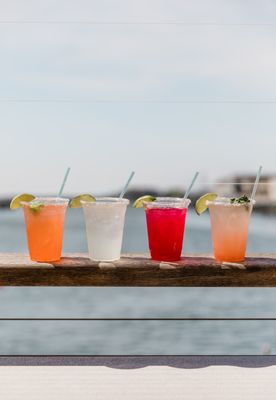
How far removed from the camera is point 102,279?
73.5 inches

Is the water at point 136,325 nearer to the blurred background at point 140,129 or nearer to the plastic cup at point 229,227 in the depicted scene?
the blurred background at point 140,129

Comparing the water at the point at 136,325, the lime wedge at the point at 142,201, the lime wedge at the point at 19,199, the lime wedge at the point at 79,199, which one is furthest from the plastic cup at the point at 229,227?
the water at the point at 136,325

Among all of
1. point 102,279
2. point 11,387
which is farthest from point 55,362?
point 102,279

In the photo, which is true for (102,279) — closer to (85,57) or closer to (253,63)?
(253,63)

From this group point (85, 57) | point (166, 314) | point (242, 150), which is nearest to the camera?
point (166, 314)

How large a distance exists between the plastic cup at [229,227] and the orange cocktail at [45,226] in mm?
461

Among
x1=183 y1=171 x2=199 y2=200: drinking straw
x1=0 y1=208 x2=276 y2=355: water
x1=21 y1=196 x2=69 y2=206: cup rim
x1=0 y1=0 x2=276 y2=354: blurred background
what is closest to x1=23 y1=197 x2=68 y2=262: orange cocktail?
x1=21 y1=196 x2=69 y2=206: cup rim

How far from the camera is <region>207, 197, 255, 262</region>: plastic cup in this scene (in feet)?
6.25

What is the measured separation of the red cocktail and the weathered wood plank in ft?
0.18

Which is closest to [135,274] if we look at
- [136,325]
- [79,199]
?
[79,199]

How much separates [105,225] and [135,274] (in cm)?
17

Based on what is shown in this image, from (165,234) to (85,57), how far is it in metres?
43.0

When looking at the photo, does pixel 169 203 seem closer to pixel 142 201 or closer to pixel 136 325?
pixel 142 201

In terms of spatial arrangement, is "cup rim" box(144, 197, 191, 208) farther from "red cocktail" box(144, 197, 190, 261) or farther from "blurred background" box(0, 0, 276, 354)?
"blurred background" box(0, 0, 276, 354)
